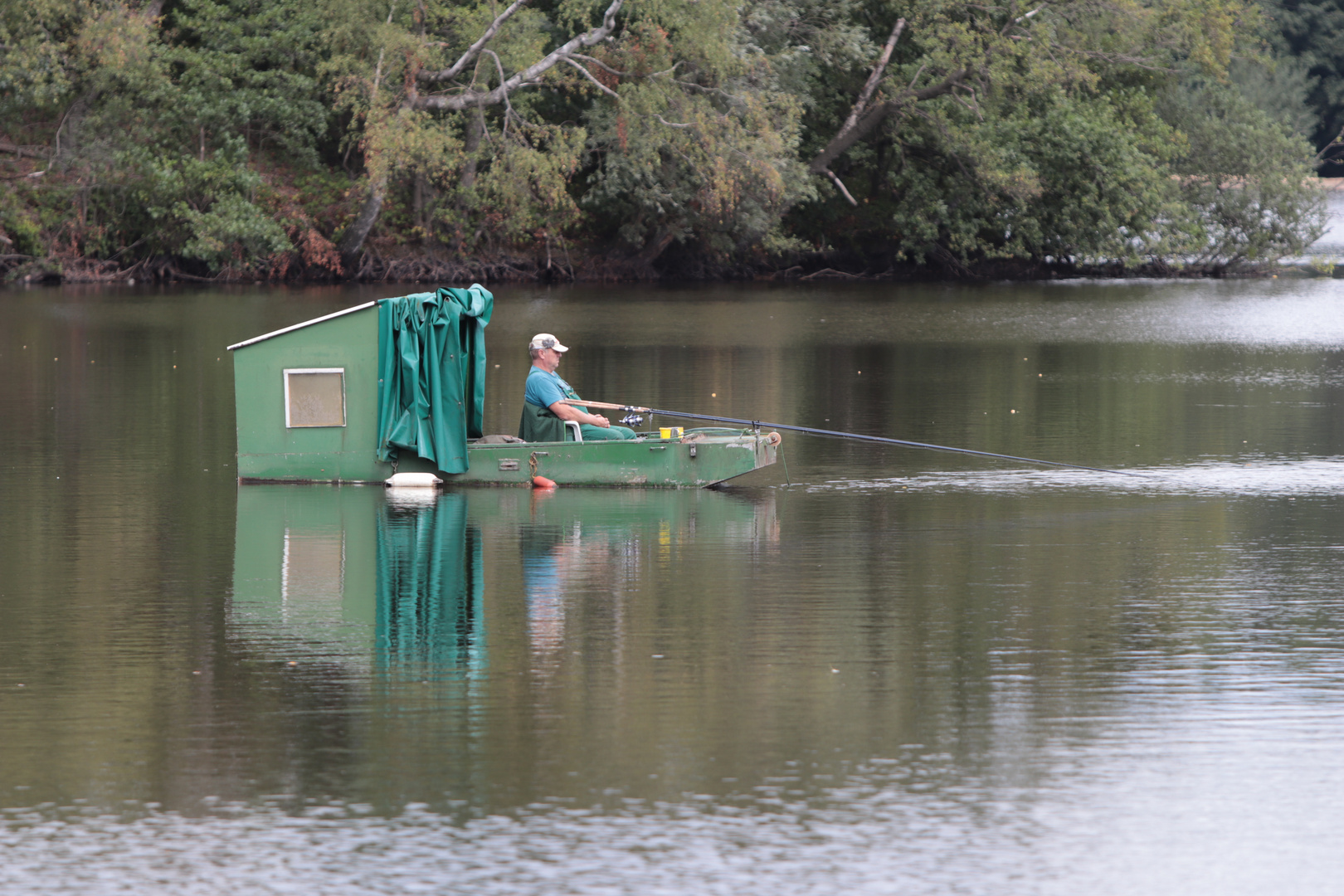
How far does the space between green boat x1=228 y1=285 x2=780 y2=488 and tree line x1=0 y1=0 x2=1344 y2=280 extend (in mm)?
29406

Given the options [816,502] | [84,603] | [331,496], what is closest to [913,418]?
[816,502]

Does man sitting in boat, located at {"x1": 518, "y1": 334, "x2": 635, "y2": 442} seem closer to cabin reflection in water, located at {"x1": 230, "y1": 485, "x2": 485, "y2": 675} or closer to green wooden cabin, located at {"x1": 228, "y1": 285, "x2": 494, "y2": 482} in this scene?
green wooden cabin, located at {"x1": 228, "y1": 285, "x2": 494, "y2": 482}

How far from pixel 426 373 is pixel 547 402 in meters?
0.92

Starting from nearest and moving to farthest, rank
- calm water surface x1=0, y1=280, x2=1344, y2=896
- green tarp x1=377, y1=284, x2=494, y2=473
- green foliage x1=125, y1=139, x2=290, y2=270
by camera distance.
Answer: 1. calm water surface x1=0, y1=280, x2=1344, y2=896
2. green tarp x1=377, y1=284, x2=494, y2=473
3. green foliage x1=125, y1=139, x2=290, y2=270

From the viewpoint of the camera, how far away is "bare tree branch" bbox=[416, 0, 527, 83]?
143 feet

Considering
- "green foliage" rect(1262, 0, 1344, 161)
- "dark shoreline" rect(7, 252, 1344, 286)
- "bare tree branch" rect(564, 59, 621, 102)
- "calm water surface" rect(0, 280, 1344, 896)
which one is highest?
"green foliage" rect(1262, 0, 1344, 161)

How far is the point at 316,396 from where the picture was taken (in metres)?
14.0

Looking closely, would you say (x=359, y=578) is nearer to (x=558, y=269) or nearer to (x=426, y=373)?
(x=426, y=373)

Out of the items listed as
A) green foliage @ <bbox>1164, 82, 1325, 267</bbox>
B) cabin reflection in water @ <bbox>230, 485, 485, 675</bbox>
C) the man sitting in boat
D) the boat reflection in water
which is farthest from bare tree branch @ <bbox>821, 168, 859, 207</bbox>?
cabin reflection in water @ <bbox>230, 485, 485, 675</bbox>

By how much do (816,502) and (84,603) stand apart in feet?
18.2

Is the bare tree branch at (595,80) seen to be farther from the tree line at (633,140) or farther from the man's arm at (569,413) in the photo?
the man's arm at (569,413)

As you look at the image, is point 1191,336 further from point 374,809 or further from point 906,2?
point 374,809

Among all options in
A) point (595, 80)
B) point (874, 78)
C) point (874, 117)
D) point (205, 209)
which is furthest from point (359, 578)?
point (874, 117)

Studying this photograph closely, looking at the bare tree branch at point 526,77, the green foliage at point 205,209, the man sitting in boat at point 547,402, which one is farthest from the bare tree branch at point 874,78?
the man sitting in boat at point 547,402
